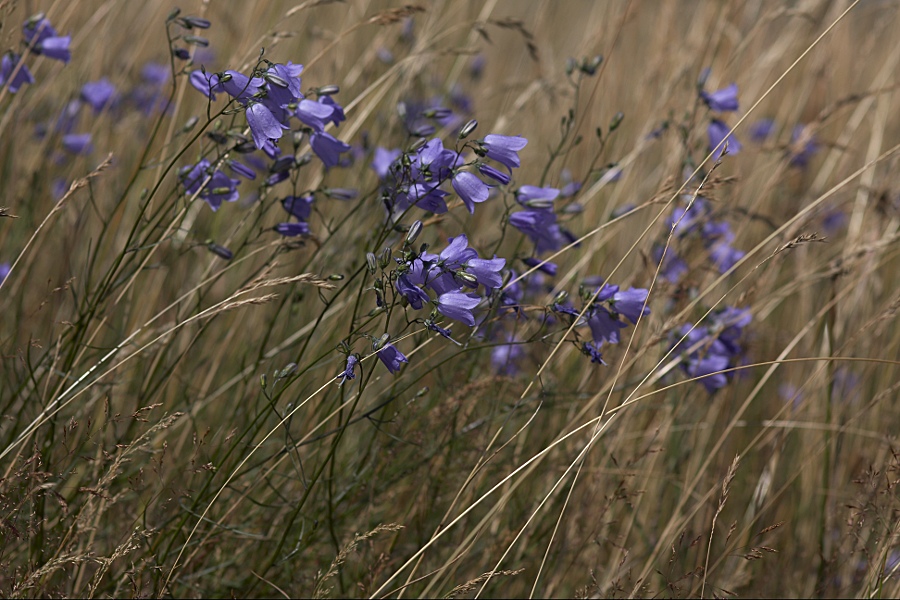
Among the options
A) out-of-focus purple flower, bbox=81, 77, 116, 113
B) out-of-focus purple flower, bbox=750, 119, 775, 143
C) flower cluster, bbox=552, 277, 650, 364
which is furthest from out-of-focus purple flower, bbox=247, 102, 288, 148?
out-of-focus purple flower, bbox=750, 119, 775, 143

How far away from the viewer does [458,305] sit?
1.62 meters

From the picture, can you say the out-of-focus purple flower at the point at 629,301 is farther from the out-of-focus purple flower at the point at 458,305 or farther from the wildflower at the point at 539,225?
the out-of-focus purple flower at the point at 458,305

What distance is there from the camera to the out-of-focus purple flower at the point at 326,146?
6.27ft

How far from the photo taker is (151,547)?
72.8 inches

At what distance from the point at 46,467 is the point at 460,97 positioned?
9.31ft

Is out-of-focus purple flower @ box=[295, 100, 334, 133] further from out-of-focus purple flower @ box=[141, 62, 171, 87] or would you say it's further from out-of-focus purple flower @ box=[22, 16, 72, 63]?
out-of-focus purple flower @ box=[141, 62, 171, 87]

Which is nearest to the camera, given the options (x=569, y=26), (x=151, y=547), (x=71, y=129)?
(x=151, y=547)

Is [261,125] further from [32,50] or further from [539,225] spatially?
[32,50]

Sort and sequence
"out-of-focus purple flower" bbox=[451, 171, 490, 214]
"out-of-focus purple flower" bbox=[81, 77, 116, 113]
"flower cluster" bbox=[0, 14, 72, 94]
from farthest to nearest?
"out-of-focus purple flower" bbox=[81, 77, 116, 113] → "flower cluster" bbox=[0, 14, 72, 94] → "out-of-focus purple flower" bbox=[451, 171, 490, 214]

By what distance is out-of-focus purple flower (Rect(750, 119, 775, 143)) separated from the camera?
4246 millimetres

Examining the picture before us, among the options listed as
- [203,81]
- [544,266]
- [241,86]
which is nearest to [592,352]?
[544,266]

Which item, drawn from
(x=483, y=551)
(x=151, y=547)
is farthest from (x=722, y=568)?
(x=151, y=547)

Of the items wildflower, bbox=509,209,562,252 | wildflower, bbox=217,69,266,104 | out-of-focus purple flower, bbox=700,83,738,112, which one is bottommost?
wildflower, bbox=509,209,562,252

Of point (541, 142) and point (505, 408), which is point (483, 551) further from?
point (541, 142)
